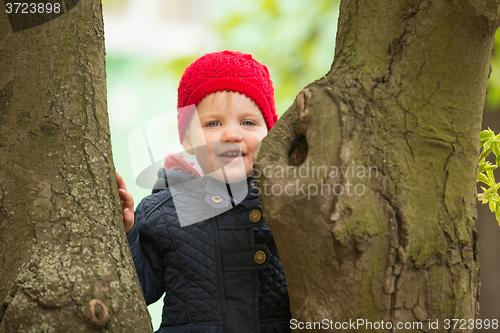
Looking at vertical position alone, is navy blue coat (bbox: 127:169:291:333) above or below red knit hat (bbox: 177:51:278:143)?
below

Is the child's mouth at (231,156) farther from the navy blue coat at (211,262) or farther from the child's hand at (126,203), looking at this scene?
the child's hand at (126,203)

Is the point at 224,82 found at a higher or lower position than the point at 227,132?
higher

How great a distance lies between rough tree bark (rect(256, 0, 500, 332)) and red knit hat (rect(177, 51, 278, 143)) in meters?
0.55

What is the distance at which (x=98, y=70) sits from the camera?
4.23ft

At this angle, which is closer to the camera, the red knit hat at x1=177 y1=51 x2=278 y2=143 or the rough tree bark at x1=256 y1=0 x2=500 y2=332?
the rough tree bark at x1=256 y1=0 x2=500 y2=332

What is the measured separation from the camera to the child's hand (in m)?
1.44

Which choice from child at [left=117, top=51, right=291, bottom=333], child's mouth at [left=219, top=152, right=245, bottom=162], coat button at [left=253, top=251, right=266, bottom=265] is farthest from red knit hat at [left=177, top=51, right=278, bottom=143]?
coat button at [left=253, top=251, right=266, bottom=265]

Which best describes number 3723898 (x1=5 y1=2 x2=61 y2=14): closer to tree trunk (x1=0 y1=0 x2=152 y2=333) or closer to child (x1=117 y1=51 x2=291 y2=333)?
tree trunk (x1=0 y1=0 x2=152 y2=333)

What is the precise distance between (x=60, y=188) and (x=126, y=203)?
356mm

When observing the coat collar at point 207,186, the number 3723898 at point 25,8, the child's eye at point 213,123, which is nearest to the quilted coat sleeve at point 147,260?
the coat collar at point 207,186

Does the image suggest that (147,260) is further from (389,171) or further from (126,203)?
(389,171)

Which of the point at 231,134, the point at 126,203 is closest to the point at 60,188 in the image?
the point at 126,203

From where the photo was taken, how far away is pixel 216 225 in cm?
160

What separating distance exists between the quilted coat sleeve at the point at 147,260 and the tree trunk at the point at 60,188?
40cm
